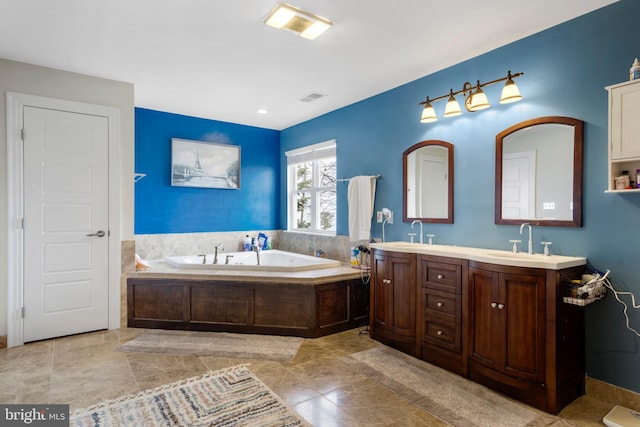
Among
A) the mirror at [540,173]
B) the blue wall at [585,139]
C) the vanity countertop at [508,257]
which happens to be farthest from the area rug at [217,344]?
the mirror at [540,173]

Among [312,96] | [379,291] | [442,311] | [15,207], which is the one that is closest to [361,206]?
[379,291]

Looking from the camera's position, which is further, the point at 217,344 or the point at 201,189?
the point at 201,189

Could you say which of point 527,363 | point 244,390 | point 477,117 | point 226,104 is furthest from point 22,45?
point 527,363

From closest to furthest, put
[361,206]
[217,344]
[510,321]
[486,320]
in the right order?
1. [510,321]
2. [486,320]
3. [217,344]
4. [361,206]

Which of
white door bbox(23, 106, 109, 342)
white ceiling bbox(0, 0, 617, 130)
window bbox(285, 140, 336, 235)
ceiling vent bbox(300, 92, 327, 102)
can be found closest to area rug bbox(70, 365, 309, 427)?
white door bbox(23, 106, 109, 342)

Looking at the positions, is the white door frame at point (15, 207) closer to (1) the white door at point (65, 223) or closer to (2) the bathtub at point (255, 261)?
(1) the white door at point (65, 223)

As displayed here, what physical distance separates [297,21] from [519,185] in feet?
6.54

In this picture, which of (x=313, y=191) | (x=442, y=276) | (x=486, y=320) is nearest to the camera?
(x=486, y=320)

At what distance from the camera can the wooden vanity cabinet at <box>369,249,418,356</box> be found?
120 inches

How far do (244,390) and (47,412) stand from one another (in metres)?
1.12

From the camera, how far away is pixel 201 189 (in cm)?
512

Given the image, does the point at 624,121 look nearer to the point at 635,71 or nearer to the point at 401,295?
the point at 635,71

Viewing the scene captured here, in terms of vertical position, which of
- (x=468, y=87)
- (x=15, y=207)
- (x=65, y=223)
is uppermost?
(x=468, y=87)

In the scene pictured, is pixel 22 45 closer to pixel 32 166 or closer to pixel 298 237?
pixel 32 166
